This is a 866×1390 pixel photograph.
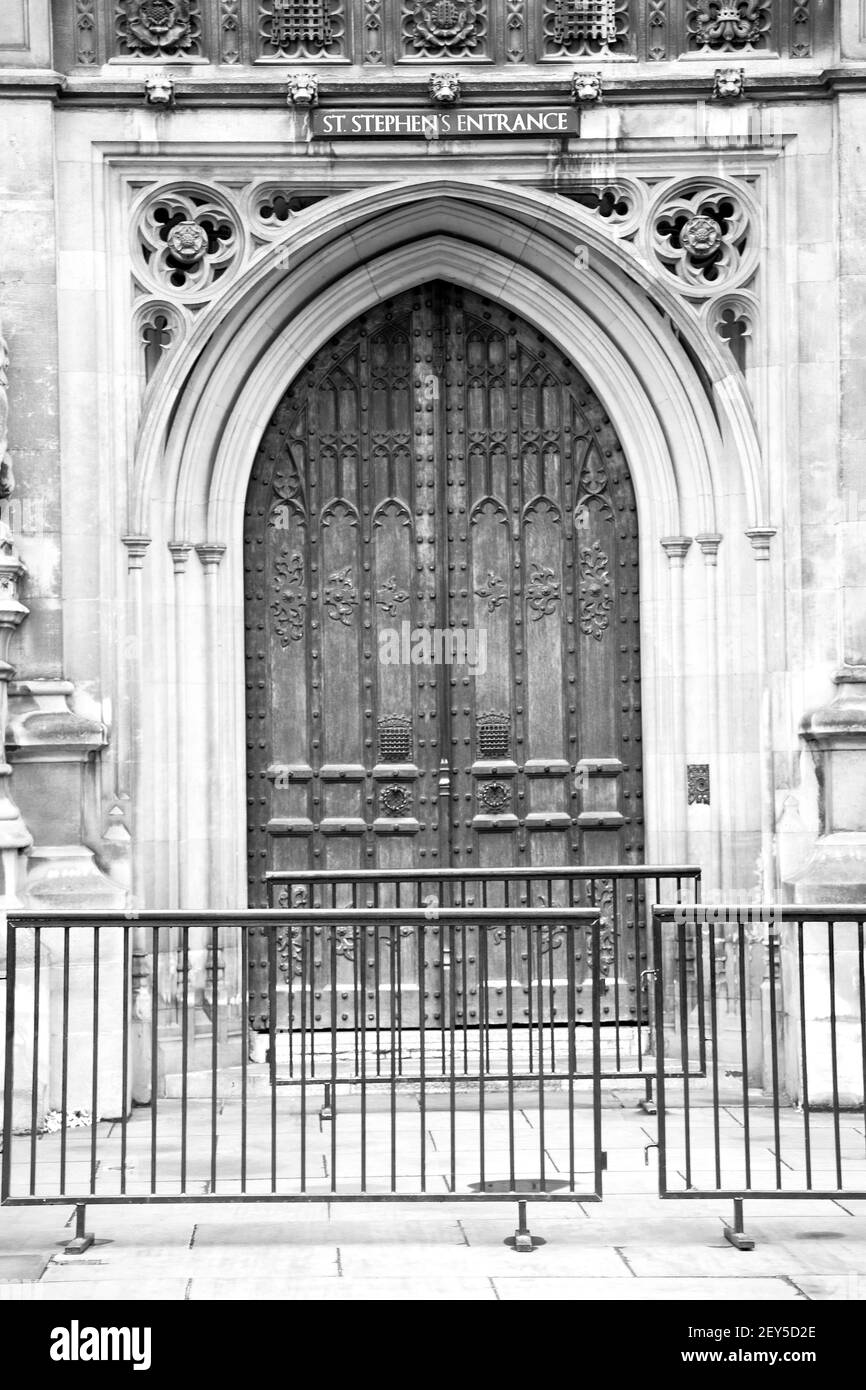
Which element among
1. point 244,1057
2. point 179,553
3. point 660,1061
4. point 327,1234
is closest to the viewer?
point 660,1061

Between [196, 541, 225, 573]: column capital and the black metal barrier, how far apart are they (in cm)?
169

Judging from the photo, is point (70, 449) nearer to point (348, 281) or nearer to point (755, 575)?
point (348, 281)

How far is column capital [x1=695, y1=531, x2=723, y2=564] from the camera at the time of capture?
31.9 ft

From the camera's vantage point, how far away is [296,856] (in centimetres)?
994

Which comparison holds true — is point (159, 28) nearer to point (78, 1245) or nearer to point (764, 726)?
point (764, 726)

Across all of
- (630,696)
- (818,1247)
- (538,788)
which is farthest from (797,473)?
(818,1247)

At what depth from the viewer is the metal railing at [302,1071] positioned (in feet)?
20.9

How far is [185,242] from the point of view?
9484 millimetres

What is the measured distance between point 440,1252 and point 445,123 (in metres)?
5.83

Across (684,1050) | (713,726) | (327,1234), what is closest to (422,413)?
(713,726)

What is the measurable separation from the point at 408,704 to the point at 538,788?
2.79 feet

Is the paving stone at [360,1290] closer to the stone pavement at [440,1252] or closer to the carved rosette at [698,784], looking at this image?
the stone pavement at [440,1252]

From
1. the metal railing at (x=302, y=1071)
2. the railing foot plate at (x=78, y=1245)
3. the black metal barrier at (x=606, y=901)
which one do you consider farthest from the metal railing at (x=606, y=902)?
the railing foot plate at (x=78, y=1245)

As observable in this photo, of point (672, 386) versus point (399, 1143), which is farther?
point (672, 386)
